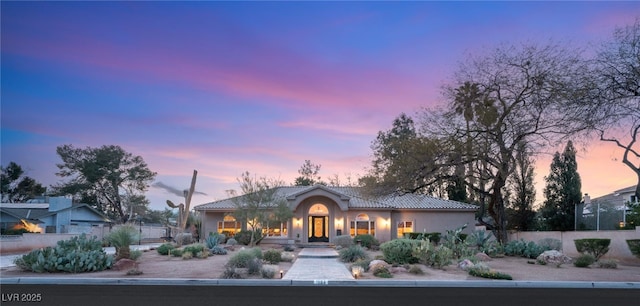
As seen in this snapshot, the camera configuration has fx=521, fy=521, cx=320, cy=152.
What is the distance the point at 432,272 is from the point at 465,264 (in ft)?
5.68

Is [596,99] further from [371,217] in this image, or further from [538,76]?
[371,217]

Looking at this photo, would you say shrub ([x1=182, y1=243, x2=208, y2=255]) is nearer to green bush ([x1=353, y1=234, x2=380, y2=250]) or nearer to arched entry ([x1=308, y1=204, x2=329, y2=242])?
green bush ([x1=353, y1=234, x2=380, y2=250])

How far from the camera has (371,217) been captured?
42.0 metres

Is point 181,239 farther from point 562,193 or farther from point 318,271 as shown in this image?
point 562,193

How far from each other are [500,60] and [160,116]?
1936cm

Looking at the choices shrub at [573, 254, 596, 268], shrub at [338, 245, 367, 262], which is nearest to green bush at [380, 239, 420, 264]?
shrub at [338, 245, 367, 262]

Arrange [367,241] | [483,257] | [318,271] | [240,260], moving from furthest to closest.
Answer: [367,241]
[483,257]
[318,271]
[240,260]

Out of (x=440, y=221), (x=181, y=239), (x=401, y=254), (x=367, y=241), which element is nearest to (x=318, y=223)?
(x=367, y=241)

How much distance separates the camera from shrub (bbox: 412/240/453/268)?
67.0 ft

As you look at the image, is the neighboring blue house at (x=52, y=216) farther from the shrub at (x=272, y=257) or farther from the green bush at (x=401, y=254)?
the green bush at (x=401, y=254)

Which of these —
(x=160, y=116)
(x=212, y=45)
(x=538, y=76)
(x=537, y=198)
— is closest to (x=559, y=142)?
(x=538, y=76)

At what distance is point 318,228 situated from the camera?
42312mm

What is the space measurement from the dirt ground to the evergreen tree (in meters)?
14.1

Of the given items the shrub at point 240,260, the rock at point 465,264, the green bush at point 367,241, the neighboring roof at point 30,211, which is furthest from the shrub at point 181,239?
the neighboring roof at point 30,211
